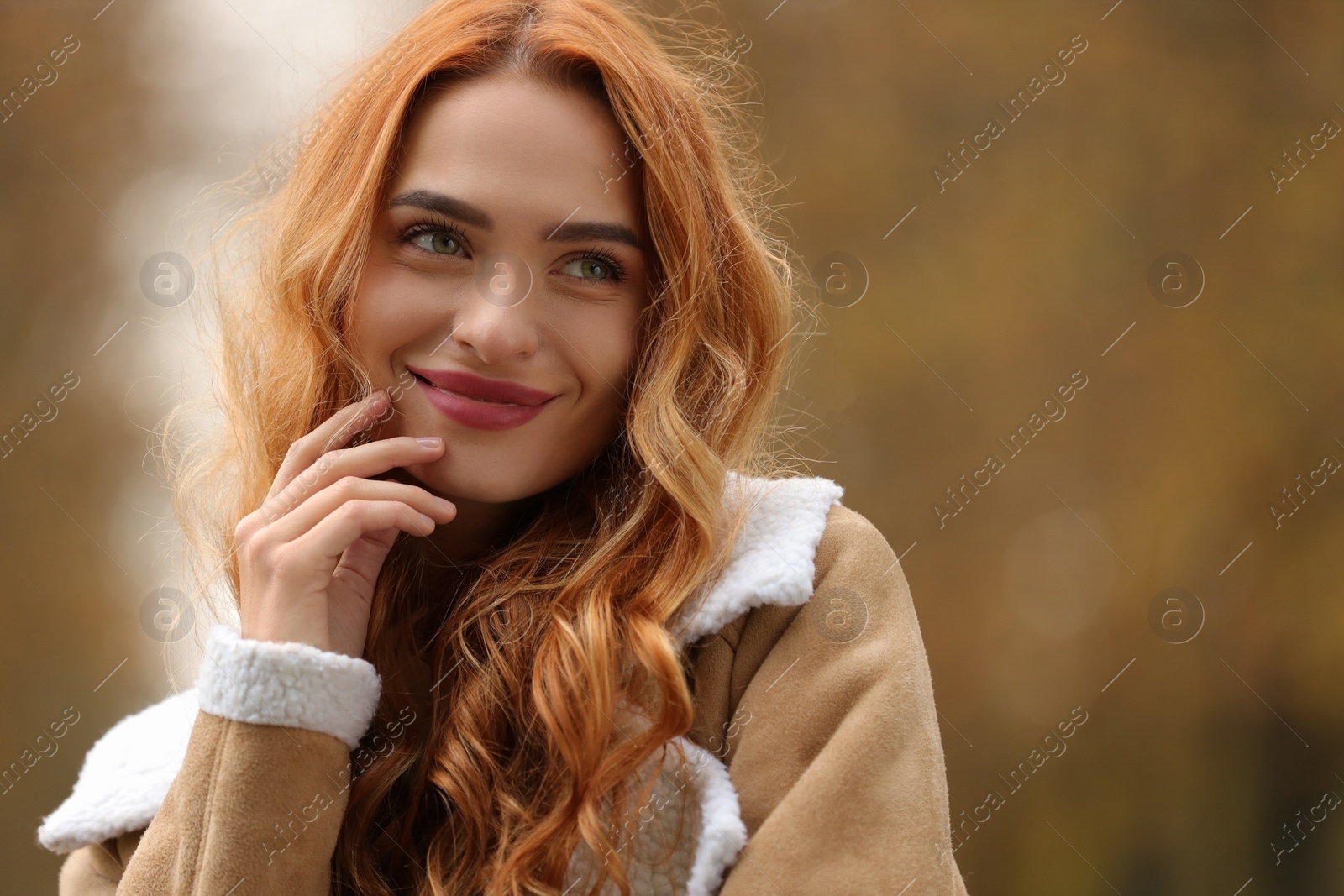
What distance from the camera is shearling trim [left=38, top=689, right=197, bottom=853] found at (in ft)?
3.90

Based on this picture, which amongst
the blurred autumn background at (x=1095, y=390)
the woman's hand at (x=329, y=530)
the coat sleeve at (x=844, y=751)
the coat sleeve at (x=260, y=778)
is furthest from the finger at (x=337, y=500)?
the blurred autumn background at (x=1095, y=390)

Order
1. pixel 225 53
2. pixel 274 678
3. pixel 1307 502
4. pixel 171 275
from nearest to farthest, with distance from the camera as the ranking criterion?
pixel 274 678, pixel 171 275, pixel 225 53, pixel 1307 502

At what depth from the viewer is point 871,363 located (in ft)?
10.7

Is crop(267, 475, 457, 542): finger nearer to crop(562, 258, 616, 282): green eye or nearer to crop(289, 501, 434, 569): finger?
crop(289, 501, 434, 569): finger

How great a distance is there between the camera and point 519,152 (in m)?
1.10

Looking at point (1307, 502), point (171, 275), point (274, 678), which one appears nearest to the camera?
point (274, 678)

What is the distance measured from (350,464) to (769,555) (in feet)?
1.44

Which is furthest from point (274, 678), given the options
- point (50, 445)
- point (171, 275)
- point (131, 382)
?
point (50, 445)

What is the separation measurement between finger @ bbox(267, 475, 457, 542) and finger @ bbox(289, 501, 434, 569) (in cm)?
1

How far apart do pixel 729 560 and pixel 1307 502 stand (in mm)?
2661

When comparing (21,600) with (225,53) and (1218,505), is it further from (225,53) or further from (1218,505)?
(1218,505)

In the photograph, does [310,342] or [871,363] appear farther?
[871,363]

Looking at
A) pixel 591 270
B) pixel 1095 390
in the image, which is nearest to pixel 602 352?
pixel 591 270

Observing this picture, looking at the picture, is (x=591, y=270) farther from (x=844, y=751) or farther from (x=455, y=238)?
(x=844, y=751)
